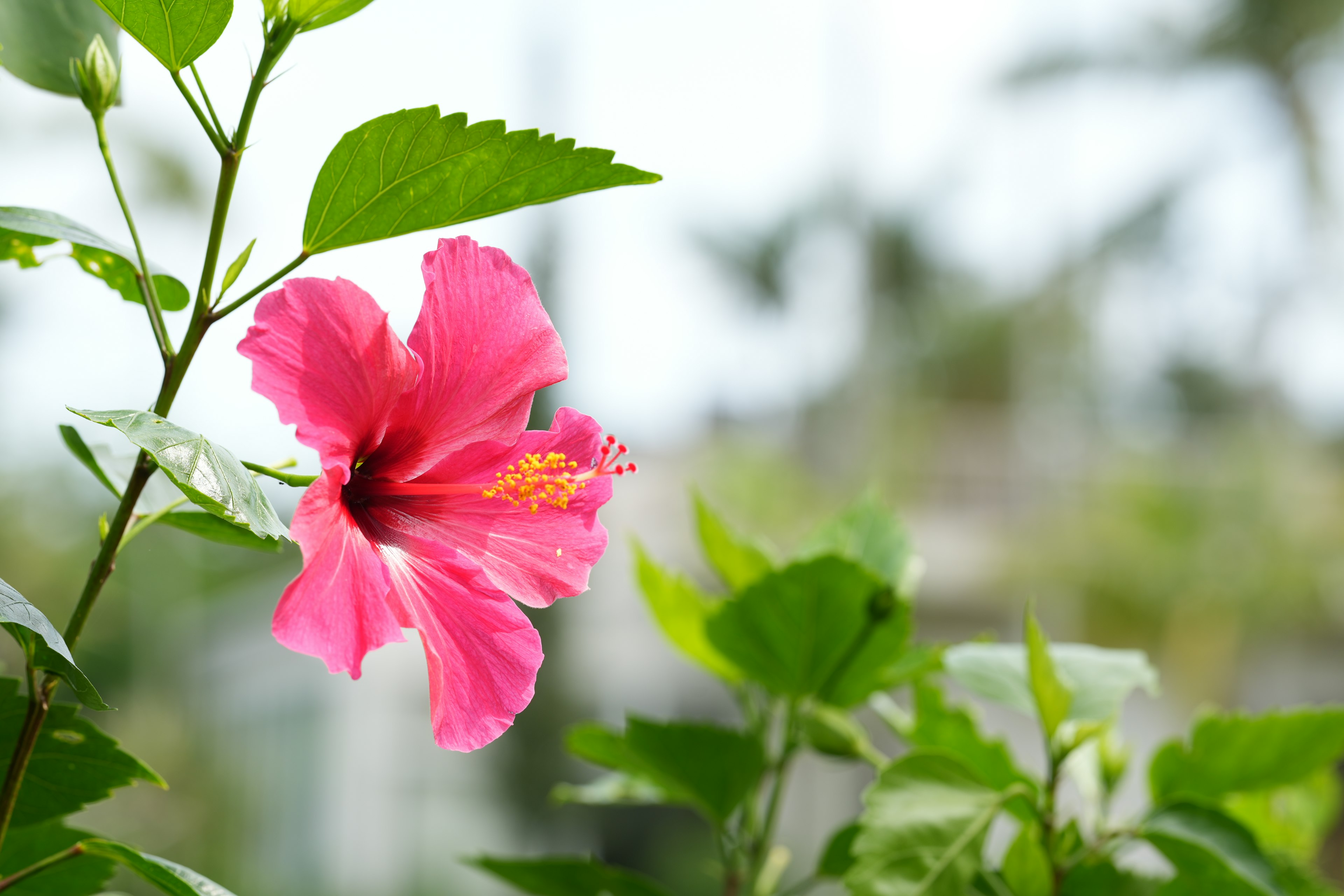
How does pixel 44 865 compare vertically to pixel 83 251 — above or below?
below

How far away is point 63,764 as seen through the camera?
1.20 ft

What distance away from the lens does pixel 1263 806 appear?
26.7 inches

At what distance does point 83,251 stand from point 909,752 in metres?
0.39

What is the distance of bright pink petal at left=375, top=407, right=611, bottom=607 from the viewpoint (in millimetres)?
343

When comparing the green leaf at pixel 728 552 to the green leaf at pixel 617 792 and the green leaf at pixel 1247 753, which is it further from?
the green leaf at pixel 1247 753

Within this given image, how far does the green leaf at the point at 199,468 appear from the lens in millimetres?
248

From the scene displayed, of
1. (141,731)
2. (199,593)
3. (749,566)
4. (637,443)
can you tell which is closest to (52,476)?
(199,593)

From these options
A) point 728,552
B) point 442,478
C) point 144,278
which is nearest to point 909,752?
point 728,552

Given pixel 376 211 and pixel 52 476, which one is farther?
pixel 52 476

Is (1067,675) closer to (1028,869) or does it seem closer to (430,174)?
(1028,869)

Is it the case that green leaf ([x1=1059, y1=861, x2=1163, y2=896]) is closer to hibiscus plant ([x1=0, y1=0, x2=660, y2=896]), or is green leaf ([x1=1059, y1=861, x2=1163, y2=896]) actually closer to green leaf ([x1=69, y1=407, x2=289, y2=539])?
hibiscus plant ([x1=0, y1=0, x2=660, y2=896])

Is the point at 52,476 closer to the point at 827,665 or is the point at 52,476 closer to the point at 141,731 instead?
the point at 141,731

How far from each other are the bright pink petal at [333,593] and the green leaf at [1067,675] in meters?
0.30

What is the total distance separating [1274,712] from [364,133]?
19.4 inches
